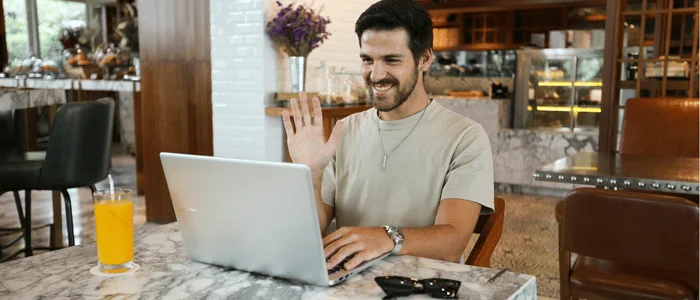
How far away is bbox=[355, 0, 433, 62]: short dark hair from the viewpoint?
1715 millimetres

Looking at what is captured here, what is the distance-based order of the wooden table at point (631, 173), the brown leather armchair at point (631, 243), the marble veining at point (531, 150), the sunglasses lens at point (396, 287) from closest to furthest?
the sunglasses lens at point (396, 287) < the brown leather armchair at point (631, 243) < the wooden table at point (631, 173) < the marble veining at point (531, 150)

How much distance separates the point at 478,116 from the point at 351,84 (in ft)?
9.08

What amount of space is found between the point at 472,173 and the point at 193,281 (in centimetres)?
82

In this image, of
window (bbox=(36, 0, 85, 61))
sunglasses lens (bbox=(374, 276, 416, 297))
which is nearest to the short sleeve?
sunglasses lens (bbox=(374, 276, 416, 297))

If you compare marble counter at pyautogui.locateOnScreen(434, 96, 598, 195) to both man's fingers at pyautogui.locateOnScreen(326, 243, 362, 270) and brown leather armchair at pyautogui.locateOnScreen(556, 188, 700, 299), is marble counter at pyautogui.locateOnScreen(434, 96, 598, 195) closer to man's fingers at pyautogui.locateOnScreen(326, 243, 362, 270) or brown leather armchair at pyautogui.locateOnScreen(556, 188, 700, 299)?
brown leather armchair at pyautogui.locateOnScreen(556, 188, 700, 299)

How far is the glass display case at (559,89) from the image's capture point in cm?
656

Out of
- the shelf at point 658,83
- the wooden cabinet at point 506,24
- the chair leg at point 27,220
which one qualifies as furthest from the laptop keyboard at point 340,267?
the wooden cabinet at point 506,24

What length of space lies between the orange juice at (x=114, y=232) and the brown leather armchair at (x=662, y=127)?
11.3 feet

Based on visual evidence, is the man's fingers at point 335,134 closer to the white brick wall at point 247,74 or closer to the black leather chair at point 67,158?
the black leather chair at point 67,158

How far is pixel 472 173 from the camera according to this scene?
1618mm

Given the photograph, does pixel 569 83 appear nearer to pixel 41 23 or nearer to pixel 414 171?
pixel 414 171

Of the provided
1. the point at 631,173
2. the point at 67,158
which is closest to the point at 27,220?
the point at 67,158

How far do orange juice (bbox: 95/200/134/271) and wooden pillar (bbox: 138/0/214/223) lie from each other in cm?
320

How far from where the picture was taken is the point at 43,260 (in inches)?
46.6
